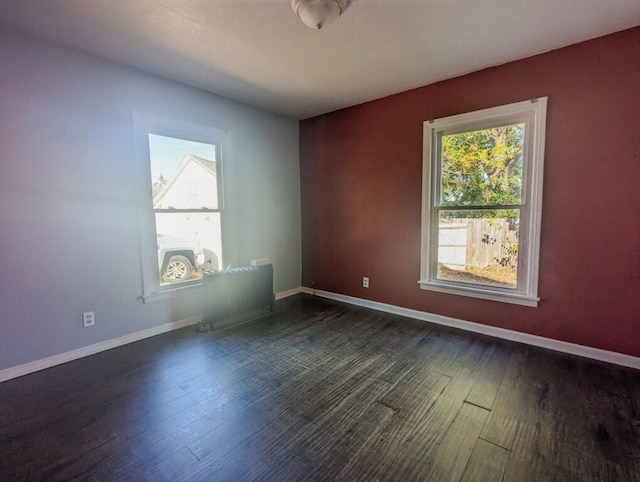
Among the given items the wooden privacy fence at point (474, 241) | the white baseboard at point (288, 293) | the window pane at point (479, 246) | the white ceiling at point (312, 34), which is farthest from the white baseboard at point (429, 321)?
the white ceiling at point (312, 34)

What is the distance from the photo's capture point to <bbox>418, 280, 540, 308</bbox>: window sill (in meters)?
2.72

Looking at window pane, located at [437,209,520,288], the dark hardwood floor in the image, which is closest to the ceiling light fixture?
window pane, located at [437,209,520,288]

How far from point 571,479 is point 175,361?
263cm

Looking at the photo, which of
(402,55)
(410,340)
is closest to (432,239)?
(410,340)

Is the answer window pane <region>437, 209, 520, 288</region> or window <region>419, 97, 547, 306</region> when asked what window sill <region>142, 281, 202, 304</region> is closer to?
window <region>419, 97, 547, 306</region>

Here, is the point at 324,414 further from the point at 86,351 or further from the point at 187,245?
the point at 187,245

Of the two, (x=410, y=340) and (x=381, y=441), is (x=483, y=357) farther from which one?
(x=381, y=441)

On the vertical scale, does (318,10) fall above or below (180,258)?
above

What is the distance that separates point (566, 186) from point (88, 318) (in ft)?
14.0

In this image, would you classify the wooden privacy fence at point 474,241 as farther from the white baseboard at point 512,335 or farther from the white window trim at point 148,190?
the white window trim at point 148,190

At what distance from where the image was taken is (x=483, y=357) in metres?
2.52

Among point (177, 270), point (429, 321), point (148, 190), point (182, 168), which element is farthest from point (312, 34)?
point (429, 321)

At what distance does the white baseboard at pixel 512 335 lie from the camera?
2.37 metres

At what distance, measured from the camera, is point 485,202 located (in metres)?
2.95
